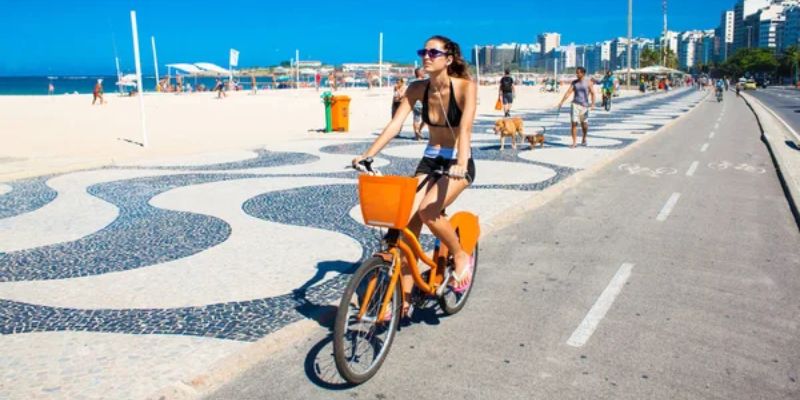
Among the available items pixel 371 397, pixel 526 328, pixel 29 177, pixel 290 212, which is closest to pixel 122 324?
pixel 371 397

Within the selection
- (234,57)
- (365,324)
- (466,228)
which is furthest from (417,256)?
(234,57)

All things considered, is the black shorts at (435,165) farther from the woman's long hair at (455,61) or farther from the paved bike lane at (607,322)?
the paved bike lane at (607,322)

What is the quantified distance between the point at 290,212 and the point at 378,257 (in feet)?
14.6

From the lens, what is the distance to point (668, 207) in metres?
8.35

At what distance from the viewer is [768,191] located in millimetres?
9562

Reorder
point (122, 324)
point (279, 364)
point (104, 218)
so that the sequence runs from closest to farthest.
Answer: point (279, 364), point (122, 324), point (104, 218)

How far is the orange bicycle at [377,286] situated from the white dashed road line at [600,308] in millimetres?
1028

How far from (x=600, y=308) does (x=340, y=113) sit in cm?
1526

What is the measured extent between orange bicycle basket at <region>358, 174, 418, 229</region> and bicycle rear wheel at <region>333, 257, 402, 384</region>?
0.23m

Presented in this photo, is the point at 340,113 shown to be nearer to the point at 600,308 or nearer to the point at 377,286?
the point at 600,308

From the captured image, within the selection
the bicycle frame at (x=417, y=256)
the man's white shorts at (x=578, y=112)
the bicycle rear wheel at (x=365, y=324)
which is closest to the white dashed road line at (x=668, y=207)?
the bicycle frame at (x=417, y=256)

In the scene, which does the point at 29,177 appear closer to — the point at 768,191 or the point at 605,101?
the point at 768,191

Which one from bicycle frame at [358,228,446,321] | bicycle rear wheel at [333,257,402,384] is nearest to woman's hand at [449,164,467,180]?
bicycle frame at [358,228,446,321]

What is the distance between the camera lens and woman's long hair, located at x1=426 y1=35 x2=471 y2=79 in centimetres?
385
